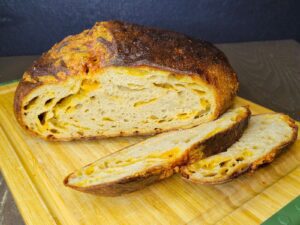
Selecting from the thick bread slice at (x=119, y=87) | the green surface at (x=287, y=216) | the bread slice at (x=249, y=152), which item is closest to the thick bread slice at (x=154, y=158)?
the bread slice at (x=249, y=152)

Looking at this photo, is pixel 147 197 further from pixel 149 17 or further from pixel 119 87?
pixel 149 17

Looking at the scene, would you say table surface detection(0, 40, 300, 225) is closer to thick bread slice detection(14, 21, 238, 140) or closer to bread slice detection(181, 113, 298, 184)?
thick bread slice detection(14, 21, 238, 140)

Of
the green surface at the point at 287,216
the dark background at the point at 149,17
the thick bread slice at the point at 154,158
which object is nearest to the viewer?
the green surface at the point at 287,216

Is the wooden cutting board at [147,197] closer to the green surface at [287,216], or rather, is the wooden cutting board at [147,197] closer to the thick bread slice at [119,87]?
the green surface at [287,216]

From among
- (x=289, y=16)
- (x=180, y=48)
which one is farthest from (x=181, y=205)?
(x=289, y=16)

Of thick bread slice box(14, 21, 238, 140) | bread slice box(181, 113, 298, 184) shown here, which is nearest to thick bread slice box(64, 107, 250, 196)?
bread slice box(181, 113, 298, 184)

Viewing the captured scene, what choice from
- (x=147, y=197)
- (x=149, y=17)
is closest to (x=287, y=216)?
(x=147, y=197)

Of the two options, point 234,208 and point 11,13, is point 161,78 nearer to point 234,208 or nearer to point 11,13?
point 234,208
